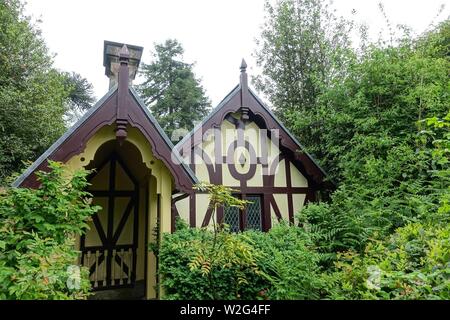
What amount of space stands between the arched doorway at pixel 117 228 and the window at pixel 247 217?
2.24 metres

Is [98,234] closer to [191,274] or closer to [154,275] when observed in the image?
[154,275]

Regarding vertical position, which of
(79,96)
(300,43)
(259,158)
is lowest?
(259,158)

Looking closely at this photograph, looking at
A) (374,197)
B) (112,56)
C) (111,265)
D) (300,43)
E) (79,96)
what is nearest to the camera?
(374,197)

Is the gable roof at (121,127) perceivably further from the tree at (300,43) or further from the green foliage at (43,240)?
the tree at (300,43)

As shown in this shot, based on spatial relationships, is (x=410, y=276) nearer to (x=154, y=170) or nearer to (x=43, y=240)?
(x=43, y=240)

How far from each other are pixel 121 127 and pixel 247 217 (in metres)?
4.47

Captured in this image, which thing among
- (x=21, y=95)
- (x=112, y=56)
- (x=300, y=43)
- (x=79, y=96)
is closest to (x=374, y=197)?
(x=300, y=43)

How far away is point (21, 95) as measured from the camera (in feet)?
42.6

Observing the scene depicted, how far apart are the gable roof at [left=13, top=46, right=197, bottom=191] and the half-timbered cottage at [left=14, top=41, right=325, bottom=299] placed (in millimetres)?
17

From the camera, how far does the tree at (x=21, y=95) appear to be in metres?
12.8

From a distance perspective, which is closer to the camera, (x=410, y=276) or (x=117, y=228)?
(x=410, y=276)

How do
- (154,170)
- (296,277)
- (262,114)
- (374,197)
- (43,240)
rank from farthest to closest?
(262,114)
(374,197)
(154,170)
(296,277)
(43,240)

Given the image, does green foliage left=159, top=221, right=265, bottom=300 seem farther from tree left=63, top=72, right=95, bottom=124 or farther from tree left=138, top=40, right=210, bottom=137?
tree left=63, top=72, right=95, bottom=124

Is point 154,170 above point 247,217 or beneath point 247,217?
above
